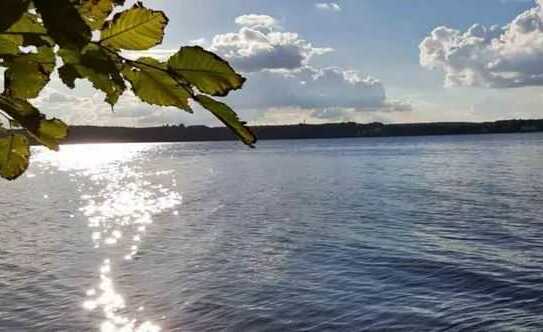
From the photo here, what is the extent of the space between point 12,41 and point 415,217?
39.1 meters

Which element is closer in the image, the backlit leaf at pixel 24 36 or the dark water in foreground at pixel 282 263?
the backlit leaf at pixel 24 36

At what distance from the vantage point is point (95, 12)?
1017mm

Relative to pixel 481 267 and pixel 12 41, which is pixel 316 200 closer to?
pixel 481 267

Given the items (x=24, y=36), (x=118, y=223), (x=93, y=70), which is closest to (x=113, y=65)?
(x=93, y=70)

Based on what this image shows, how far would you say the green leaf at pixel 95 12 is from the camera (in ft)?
3.28

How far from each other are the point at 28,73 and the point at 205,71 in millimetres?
378

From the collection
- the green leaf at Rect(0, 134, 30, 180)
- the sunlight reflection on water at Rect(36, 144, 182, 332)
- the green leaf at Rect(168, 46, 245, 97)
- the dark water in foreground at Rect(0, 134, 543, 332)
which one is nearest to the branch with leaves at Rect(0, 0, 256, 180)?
the green leaf at Rect(168, 46, 245, 97)

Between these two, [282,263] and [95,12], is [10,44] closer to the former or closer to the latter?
[95,12]

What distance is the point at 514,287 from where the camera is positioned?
2156 cm

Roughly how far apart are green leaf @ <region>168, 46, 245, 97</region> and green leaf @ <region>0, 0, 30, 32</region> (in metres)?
0.25

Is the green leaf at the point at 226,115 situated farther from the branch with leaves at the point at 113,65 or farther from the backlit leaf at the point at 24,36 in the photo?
the backlit leaf at the point at 24,36

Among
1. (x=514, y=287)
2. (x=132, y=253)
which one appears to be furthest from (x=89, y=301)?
(x=514, y=287)

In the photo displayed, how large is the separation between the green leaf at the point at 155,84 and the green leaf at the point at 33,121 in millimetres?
218

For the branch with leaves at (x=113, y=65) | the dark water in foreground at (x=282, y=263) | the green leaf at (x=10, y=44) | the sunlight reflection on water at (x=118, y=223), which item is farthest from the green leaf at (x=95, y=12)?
the sunlight reflection on water at (x=118, y=223)
